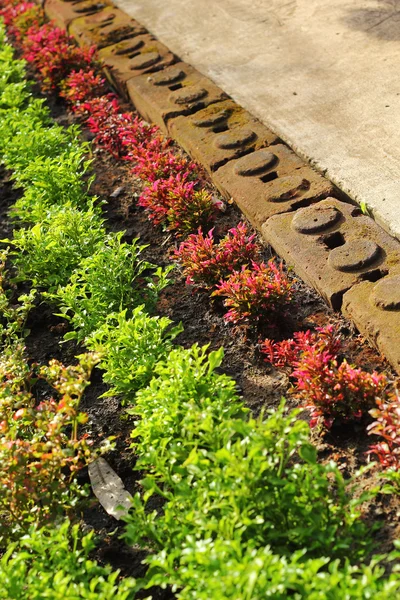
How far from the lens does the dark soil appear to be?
9.84 feet

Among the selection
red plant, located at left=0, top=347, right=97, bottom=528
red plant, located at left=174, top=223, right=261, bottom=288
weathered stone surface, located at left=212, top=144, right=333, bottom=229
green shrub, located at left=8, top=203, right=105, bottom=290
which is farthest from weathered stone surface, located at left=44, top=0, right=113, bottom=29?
red plant, located at left=0, top=347, right=97, bottom=528

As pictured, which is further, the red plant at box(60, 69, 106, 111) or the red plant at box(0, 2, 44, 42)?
the red plant at box(0, 2, 44, 42)

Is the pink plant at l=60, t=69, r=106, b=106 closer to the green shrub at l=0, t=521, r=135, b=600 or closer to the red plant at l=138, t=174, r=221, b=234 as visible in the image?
the red plant at l=138, t=174, r=221, b=234

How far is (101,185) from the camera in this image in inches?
209

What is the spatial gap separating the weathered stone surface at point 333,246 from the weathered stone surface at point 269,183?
110 mm

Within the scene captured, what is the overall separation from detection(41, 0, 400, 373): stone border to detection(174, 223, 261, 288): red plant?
173 millimetres

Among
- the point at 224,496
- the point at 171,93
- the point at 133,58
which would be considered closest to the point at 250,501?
the point at 224,496

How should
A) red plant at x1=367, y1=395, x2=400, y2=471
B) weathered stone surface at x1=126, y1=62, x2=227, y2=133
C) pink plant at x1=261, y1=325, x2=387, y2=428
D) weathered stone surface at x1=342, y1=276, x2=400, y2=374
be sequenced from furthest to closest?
1. weathered stone surface at x1=126, y1=62, x2=227, y2=133
2. weathered stone surface at x1=342, y1=276, x2=400, y2=374
3. pink plant at x1=261, y1=325, x2=387, y2=428
4. red plant at x1=367, y1=395, x2=400, y2=471

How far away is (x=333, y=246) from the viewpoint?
399 centimetres

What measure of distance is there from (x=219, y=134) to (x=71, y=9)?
3.37 meters

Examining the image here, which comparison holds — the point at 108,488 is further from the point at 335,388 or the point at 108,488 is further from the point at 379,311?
the point at 379,311

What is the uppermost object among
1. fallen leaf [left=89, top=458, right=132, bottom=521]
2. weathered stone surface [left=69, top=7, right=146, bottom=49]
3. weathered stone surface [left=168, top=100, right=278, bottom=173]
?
weathered stone surface [left=69, top=7, right=146, bottom=49]

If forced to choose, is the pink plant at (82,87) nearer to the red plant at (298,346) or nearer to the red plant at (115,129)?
the red plant at (115,129)

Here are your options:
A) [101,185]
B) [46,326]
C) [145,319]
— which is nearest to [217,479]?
[145,319]
